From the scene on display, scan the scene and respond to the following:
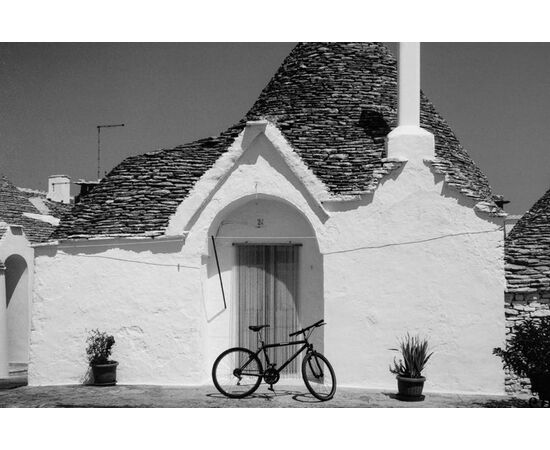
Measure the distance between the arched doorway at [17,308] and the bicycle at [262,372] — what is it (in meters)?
6.13

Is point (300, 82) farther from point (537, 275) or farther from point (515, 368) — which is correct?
point (515, 368)

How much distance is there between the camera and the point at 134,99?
487 inches

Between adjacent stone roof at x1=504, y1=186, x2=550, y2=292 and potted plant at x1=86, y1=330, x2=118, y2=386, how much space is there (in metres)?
6.57

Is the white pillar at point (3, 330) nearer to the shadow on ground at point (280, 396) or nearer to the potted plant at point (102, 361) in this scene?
the potted plant at point (102, 361)

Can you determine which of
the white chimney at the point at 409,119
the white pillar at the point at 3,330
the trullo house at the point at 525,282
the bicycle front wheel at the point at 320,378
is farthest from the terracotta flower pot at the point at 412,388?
the white pillar at the point at 3,330

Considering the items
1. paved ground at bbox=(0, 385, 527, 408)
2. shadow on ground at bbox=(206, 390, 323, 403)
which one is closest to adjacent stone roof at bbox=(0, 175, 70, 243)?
paved ground at bbox=(0, 385, 527, 408)

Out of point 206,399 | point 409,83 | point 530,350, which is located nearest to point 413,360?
point 530,350

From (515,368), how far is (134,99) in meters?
7.44

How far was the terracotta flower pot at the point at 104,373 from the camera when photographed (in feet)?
39.4

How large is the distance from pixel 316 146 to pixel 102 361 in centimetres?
538

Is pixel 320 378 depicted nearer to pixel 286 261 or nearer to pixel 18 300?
pixel 286 261

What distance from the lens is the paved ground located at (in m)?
10.7

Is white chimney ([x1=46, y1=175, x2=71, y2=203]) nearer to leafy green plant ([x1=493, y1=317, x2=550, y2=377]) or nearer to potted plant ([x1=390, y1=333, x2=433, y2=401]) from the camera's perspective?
potted plant ([x1=390, y1=333, x2=433, y2=401])

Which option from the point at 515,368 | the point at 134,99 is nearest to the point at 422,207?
the point at 515,368
